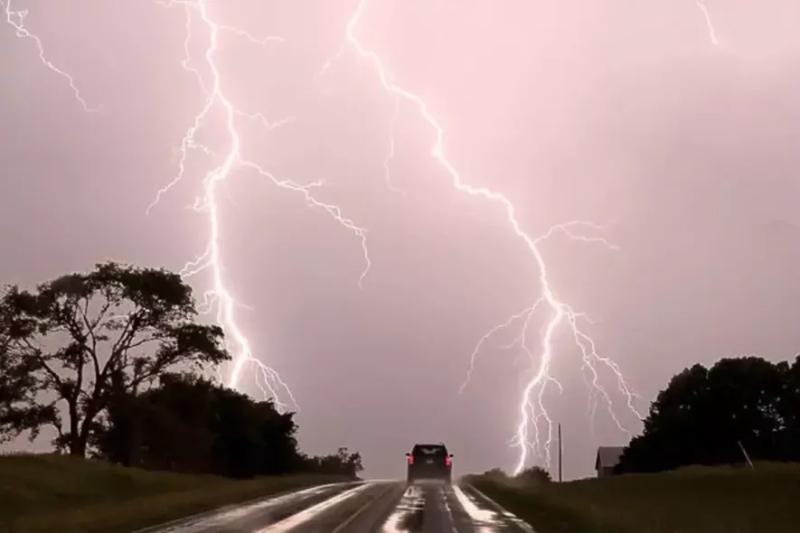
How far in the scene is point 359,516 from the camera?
27.5 m

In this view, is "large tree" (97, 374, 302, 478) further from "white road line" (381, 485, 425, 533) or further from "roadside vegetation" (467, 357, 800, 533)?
"white road line" (381, 485, 425, 533)

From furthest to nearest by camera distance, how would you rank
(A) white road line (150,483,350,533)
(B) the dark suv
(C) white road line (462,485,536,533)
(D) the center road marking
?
1. (B) the dark suv
2. (C) white road line (462,485,536,533)
3. (D) the center road marking
4. (A) white road line (150,483,350,533)

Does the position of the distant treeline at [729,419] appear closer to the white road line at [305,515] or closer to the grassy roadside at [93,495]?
the grassy roadside at [93,495]

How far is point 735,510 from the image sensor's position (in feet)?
94.4

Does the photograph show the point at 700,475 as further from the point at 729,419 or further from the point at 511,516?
the point at 729,419

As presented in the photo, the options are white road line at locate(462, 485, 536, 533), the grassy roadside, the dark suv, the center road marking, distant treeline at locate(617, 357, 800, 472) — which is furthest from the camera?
distant treeline at locate(617, 357, 800, 472)

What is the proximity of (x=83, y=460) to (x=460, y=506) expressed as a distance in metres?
Answer: 14.7

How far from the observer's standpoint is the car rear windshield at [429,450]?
5325 centimetres

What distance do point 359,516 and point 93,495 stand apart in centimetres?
1009

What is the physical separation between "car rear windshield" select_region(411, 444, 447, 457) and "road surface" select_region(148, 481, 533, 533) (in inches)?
511

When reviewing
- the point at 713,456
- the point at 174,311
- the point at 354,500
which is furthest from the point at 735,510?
the point at 713,456

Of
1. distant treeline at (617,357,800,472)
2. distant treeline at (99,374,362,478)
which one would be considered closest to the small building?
distant treeline at (617,357,800,472)

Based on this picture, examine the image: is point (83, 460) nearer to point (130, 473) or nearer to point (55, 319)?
point (130, 473)

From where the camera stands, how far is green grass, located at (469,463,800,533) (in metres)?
23.5
